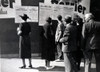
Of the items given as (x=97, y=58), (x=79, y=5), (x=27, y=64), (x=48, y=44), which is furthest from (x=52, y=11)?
(x=97, y=58)

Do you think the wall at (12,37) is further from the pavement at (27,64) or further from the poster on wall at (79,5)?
the poster on wall at (79,5)

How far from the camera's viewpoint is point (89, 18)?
6.62 m

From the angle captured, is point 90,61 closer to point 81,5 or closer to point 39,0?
point 81,5

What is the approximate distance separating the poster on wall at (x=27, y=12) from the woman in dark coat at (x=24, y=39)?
0.24ft

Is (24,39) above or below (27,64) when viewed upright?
above

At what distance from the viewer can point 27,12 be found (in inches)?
265

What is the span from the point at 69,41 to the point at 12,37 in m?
1.17

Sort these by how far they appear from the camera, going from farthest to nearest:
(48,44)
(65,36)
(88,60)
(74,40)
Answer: (48,44)
(88,60)
(74,40)
(65,36)

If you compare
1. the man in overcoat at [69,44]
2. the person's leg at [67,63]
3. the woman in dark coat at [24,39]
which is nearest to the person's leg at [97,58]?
the man in overcoat at [69,44]

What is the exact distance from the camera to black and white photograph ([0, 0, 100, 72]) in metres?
6.64

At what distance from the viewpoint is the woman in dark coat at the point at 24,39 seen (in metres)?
6.70

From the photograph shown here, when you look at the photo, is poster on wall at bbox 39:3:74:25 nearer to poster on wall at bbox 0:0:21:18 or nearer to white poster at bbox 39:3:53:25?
white poster at bbox 39:3:53:25

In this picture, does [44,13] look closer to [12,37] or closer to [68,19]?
[68,19]

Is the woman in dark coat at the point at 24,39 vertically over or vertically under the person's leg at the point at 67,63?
over
